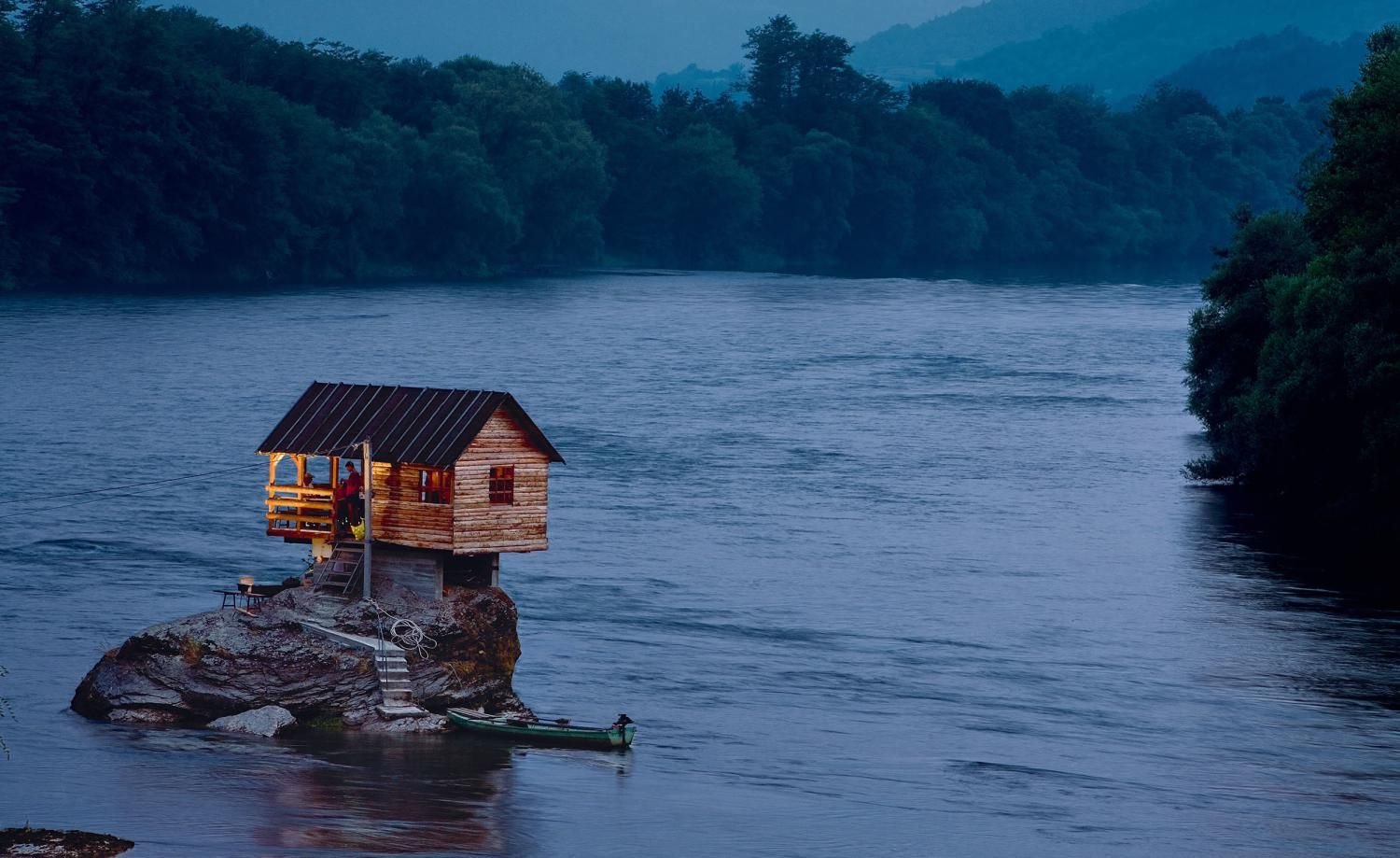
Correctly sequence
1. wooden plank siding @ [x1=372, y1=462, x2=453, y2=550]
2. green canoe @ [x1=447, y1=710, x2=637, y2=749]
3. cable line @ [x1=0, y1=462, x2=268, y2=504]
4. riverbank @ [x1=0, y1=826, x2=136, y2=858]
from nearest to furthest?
1. riverbank @ [x1=0, y1=826, x2=136, y2=858]
2. green canoe @ [x1=447, y1=710, x2=637, y2=749]
3. wooden plank siding @ [x1=372, y1=462, x2=453, y2=550]
4. cable line @ [x1=0, y1=462, x2=268, y2=504]

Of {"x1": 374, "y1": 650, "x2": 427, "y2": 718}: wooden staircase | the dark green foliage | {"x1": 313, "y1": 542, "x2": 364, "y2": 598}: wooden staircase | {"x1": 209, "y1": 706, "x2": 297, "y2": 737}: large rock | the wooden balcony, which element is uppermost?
the dark green foliage

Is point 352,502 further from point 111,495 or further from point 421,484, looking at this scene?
point 111,495

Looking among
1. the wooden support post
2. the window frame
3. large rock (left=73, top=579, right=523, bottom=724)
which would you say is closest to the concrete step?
large rock (left=73, top=579, right=523, bottom=724)

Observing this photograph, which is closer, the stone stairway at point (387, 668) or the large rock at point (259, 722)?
the large rock at point (259, 722)

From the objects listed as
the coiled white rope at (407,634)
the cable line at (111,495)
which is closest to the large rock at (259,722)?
the coiled white rope at (407,634)

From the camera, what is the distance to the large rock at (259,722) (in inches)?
1768

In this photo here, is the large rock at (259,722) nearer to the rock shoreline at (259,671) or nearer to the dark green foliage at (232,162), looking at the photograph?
the rock shoreline at (259,671)

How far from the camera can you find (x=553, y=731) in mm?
45250

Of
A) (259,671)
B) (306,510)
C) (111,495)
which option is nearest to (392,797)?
(259,671)

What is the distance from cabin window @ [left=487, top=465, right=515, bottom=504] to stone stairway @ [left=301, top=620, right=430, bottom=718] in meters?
4.05

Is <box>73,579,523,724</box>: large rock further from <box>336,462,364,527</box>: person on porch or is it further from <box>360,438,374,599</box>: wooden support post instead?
<box>336,462,364,527</box>: person on porch

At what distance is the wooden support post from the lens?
A: 46.5 metres

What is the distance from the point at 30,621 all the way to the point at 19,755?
12418mm

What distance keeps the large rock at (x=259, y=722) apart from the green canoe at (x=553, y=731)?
144 inches
